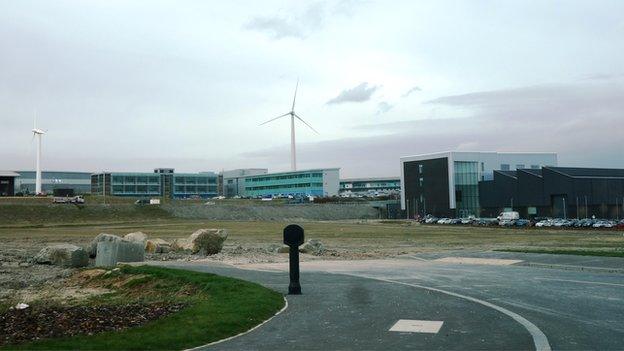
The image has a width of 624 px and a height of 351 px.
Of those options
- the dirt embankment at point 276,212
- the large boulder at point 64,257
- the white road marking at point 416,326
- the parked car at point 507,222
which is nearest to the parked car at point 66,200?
the dirt embankment at point 276,212

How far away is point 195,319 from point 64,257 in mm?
22147

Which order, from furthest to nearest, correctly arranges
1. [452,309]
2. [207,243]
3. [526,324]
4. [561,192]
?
[561,192] < [207,243] < [452,309] < [526,324]

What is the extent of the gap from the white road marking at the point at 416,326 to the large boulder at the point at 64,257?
22.7 meters

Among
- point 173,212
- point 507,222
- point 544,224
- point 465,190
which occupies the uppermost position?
point 465,190

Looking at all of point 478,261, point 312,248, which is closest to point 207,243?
point 312,248

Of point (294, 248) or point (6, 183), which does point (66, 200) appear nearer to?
point (6, 183)

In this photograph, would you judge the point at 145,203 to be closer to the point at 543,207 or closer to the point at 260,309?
the point at 543,207

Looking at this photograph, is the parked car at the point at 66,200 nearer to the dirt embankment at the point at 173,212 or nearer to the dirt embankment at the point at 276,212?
the dirt embankment at the point at 173,212

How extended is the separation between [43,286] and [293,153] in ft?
424

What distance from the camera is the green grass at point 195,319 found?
987 centimetres

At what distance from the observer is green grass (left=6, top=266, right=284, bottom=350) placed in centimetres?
987

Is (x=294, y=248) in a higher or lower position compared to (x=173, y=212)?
lower

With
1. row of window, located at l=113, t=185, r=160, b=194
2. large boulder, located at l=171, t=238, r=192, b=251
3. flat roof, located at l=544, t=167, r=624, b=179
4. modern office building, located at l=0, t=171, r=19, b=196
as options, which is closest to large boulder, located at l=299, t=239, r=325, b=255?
large boulder, located at l=171, t=238, r=192, b=251

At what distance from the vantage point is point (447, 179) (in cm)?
12238
